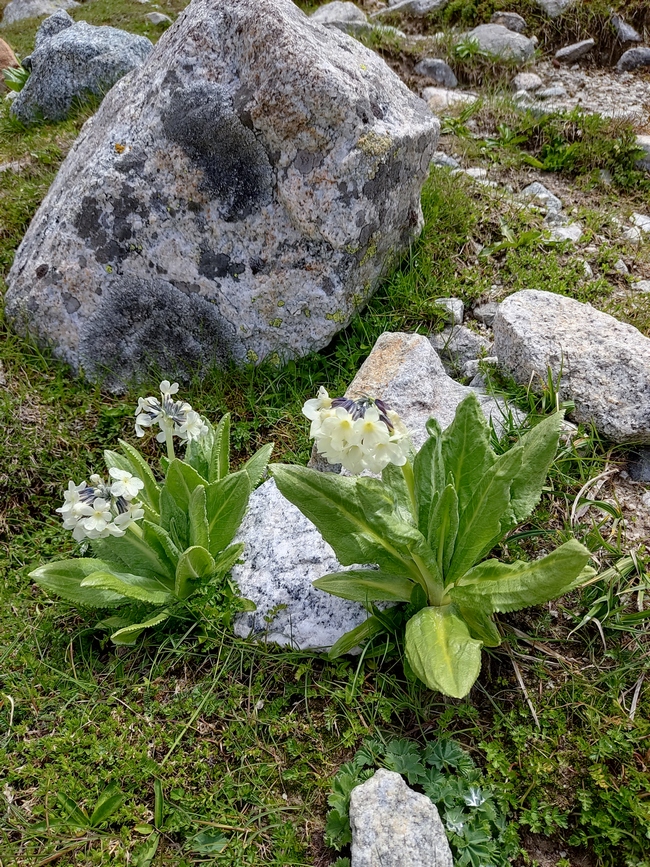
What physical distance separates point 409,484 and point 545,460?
1.98ft

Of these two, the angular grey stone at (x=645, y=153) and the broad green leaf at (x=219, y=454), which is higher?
the angular grey stone at (x=645, y=153)

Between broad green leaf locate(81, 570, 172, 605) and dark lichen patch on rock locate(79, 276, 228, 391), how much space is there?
1.73 metres

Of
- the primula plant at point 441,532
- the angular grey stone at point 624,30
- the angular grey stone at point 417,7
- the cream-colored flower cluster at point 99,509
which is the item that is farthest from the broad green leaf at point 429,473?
Result: the angular grey stone at point 417,7

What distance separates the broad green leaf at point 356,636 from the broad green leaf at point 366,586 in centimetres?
11

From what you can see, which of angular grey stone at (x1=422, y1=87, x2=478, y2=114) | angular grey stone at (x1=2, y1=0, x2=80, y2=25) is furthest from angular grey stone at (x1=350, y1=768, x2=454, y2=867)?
angular grey stone at (x1=2, y1=0, x2=80, y2=25)

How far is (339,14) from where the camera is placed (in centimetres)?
1012

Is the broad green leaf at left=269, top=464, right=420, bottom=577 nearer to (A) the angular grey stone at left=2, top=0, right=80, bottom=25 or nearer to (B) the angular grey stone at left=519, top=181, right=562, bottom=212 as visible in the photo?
(B) the angular grey stone at left=519, top=181, right=562, bottom=212

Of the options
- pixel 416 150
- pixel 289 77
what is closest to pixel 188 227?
pixel 289 77

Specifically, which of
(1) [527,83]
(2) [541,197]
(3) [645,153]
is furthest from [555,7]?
(2) [541,197]

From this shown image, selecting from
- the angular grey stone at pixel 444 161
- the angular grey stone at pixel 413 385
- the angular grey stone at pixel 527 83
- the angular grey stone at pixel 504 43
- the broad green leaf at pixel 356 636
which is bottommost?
the broad green leaf at pixel 356 636

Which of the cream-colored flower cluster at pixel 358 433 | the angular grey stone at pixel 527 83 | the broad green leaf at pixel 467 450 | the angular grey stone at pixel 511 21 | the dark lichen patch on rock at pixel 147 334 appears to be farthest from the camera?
the angular grey stone at pixel 511 21

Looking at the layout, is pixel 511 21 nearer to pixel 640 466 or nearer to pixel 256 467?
pixel 640 466

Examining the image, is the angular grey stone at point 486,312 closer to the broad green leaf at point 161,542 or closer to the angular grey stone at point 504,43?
the broad green leaf at point 161,542

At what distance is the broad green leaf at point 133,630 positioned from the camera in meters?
2.81
